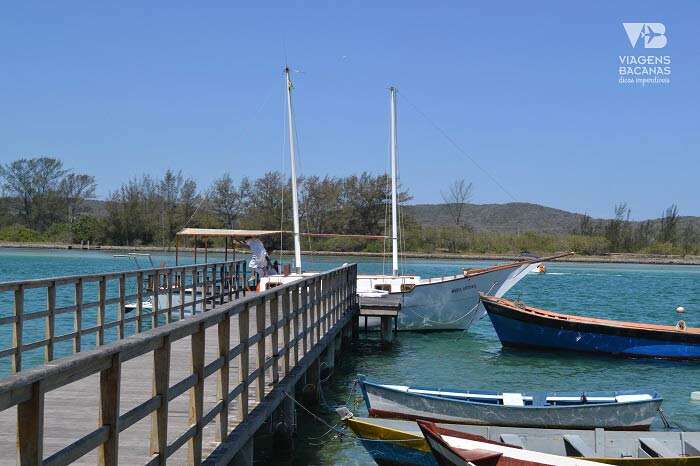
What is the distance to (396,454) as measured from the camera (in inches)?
392

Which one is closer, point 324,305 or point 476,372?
point 324,305

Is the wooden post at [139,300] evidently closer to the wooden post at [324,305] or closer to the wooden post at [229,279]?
the wooden post at [324,305]

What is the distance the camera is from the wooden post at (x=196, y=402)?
6273 millimetres

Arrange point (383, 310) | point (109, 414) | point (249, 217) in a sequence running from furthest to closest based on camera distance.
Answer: point (249, 217)
point (383, 310)
point (109, 414)

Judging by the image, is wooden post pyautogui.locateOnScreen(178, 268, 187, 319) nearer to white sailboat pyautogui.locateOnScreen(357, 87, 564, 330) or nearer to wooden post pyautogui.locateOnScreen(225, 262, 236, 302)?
wooden post pyautogui.locateOnScreen(225, 262, 236, 302)

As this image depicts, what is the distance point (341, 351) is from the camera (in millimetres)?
20500

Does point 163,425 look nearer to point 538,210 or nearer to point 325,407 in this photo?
point 325,407

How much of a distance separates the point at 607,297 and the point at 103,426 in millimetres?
44646

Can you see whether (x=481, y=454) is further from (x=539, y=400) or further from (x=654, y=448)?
(x=539, y=400)

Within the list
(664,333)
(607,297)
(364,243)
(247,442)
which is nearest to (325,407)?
(247,442)

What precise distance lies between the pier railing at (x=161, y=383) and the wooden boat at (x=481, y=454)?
72.5 inches

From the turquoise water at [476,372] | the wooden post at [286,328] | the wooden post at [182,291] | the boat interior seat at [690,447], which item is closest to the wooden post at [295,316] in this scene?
the wooden post at [286,328]

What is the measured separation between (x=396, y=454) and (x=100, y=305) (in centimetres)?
487

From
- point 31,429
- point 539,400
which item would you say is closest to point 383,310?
point 539,400
